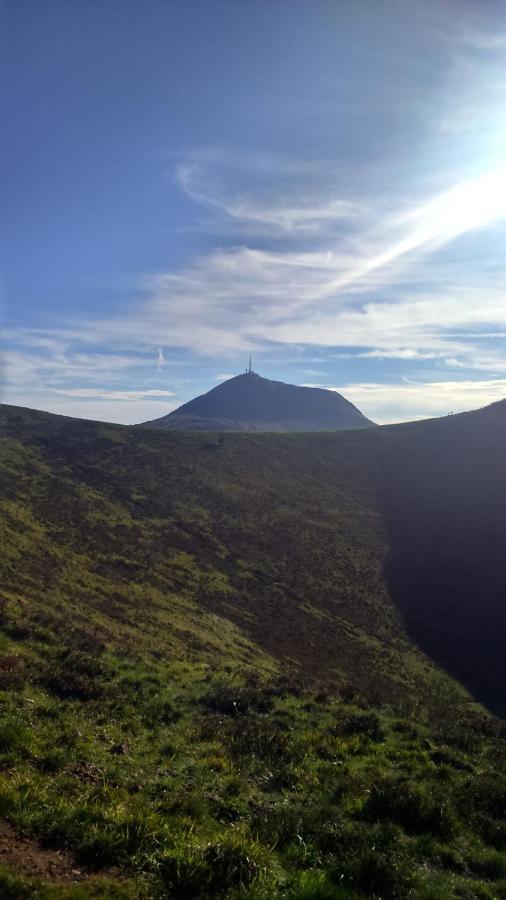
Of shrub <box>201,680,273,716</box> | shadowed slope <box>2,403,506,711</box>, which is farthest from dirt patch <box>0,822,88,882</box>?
shadowed slope <box>2,403,506,711</box>

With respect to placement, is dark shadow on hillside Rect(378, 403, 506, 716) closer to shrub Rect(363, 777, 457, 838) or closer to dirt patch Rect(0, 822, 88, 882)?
A: shrub Rect(363, 777, 457, 838)

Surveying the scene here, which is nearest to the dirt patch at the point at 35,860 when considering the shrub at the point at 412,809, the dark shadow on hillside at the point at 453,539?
the shrub at the point at 412,809

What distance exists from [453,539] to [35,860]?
71429 millimetres

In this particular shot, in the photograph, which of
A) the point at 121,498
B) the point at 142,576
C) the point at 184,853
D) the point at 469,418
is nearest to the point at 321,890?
the point at 184,853

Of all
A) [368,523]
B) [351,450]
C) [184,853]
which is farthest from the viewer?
[351,450]

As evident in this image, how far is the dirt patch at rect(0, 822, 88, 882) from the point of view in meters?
6.52

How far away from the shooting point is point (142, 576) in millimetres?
43688

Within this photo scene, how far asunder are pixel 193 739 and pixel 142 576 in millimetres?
A: 31270

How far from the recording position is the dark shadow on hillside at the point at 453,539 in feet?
157

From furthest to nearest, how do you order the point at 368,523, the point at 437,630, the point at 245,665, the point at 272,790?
the point at 368,523 → the point at 437,630 → the point at 245,665 → the point at 272,790

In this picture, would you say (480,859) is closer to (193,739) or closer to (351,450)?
(193,739)

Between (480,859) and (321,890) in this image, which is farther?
(480,859)

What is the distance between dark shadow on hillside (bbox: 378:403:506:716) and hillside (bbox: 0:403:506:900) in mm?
334

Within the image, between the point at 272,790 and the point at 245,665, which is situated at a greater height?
the point at 272,790
